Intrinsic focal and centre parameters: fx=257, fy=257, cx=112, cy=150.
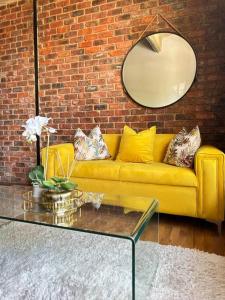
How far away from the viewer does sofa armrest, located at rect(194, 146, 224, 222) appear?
2.03 metres

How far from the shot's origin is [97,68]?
3299 mm

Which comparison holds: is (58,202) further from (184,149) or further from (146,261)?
(184,149)

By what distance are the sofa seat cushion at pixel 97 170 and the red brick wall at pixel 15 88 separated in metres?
1.47

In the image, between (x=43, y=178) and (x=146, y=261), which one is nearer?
(x=146, y=261)

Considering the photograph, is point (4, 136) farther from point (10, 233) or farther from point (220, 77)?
point (220, 77)

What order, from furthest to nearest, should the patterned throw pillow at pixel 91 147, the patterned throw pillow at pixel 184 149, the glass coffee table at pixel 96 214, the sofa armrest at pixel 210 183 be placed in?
the patterned throw pillow at pixel 91 147 → the patterned throw pillow at pixel 184 149 → the sofa armrest at pixel 210 183 → the glass coffee table at pixel 96 214

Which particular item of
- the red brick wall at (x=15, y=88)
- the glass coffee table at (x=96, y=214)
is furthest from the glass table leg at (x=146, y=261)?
the red brick wall at (x=15, y=88)

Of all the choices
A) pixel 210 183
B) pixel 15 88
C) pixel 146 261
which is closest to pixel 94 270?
pixel 146 261

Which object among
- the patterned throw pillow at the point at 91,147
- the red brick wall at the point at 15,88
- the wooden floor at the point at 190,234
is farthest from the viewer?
the red brick wall at the point at 15,88

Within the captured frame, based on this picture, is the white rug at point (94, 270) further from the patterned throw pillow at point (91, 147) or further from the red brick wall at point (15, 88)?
the red brick wall at point (15, 88)

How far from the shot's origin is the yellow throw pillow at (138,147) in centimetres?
259

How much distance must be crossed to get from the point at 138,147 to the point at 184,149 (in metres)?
0.47

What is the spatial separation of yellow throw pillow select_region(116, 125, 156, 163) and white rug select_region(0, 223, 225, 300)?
998mm

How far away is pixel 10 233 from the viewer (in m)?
1.95
